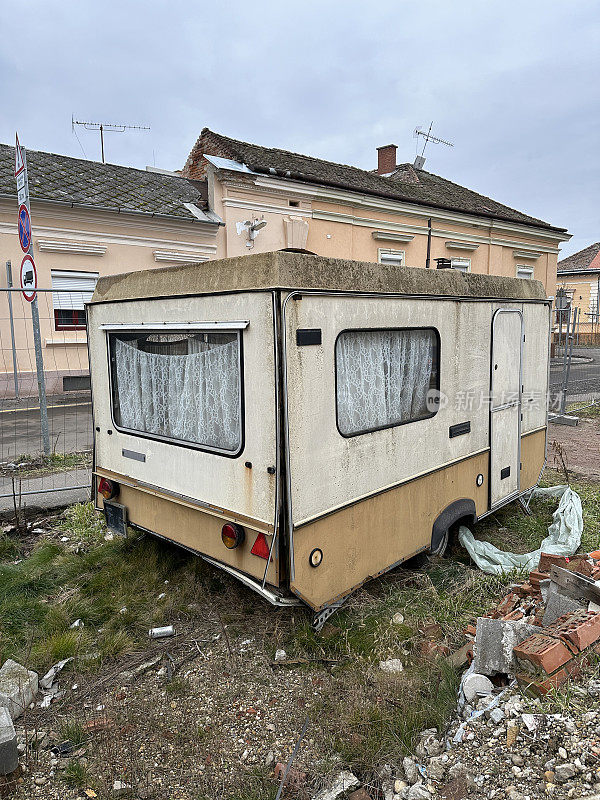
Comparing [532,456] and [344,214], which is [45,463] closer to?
[532,456]

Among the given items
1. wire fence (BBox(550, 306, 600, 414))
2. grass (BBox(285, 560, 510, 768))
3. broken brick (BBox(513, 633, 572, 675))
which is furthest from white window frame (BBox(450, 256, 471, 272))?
broken brick (BBox(513, 633, 572, 675))

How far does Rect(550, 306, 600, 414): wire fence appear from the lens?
40.4 ft

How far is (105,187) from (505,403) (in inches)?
460

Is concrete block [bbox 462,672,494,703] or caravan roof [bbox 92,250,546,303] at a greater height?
caravan roof [bbox 92,250,546,303]

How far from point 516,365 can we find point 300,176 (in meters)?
11.6

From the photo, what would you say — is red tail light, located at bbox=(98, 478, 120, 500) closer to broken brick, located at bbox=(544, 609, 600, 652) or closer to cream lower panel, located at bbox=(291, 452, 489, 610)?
cream lower panel, located at bbox=(291, 452, 489, 610)

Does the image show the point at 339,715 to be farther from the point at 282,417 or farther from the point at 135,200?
the point at 135,200

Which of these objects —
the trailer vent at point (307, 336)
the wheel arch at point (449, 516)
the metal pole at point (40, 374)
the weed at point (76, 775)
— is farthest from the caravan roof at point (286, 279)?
the metal pole at point (40, 374)

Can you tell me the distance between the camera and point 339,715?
304cm

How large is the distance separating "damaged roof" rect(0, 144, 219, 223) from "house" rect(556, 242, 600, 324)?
27.2 meters

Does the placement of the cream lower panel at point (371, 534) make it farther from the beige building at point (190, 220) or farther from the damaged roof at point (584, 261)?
the damaged roof at point (584, 261)

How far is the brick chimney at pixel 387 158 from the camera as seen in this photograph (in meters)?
24.9

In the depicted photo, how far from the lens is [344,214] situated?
1694 centimetres

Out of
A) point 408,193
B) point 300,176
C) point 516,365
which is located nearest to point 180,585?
point 516,365
